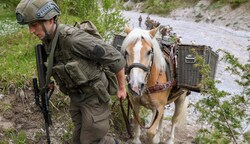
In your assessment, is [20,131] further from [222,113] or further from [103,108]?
[222,113]

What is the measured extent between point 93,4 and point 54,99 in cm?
414

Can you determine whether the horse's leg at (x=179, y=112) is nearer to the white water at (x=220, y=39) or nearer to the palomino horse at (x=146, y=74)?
the palomino horse at (x=146, y=74)

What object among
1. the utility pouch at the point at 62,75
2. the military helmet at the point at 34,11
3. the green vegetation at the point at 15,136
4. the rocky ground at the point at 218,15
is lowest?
the rocky ground at the point at 218,15

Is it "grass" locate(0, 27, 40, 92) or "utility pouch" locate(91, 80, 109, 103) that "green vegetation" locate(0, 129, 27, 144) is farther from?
"utility pouch" locate(91, 80, 109, 103)

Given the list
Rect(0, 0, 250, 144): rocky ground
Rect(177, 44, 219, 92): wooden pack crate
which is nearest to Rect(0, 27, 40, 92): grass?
Rect(0, 0, 250, 144): rocky ground

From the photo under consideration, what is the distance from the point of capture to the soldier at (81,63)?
333 centimetres

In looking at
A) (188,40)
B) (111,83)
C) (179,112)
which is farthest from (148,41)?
(188,40)

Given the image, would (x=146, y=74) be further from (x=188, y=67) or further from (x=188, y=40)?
(x=188, y=40)

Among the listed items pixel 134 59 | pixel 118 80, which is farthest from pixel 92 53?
pixel 134 59

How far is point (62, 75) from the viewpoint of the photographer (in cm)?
348

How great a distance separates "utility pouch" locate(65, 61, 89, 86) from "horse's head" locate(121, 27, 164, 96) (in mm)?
1108

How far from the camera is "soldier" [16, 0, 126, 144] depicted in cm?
333

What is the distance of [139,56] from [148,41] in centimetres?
31

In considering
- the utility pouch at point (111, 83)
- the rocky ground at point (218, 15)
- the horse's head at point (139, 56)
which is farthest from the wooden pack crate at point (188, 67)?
the rocky ground at point (218, 15)
